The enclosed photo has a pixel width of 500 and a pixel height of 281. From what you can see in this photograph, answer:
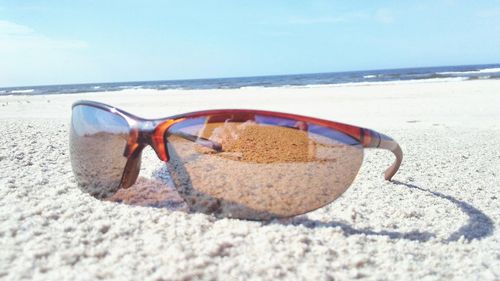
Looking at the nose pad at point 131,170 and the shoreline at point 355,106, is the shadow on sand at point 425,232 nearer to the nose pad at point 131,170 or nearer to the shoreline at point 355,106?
the nose pad at point 131,170

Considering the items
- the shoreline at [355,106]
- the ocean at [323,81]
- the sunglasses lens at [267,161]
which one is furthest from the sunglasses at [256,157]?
the ocean at [323,81]

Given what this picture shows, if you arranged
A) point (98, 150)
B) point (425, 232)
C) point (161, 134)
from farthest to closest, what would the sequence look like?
1. point (98, 150)
2. point (161, 134)
3. point (425, 232)

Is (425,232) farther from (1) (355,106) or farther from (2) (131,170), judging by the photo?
(1) (355,106)

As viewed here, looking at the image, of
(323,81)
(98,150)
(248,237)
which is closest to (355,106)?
(98,150)


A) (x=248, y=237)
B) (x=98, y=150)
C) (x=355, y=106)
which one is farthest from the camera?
(x=355, y=106)

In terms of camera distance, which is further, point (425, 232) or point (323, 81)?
point (323, 81)

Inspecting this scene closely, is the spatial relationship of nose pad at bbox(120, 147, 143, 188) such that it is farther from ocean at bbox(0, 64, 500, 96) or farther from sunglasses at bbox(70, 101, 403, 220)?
ocean at bbox(0, 64, 500, 96)

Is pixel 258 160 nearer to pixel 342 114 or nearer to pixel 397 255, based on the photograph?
pixel 397 255
